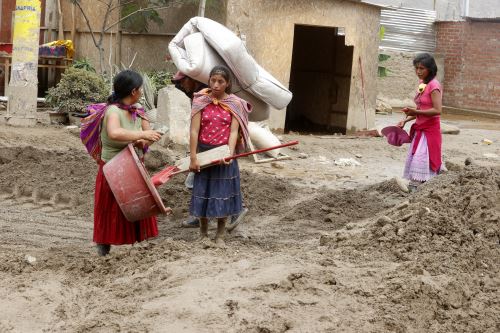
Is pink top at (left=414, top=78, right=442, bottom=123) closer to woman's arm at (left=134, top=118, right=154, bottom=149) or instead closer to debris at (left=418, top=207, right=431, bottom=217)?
debris at (left=418, top=207, right=431, bottom=217)

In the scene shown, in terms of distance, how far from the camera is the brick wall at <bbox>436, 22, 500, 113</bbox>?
21562mm

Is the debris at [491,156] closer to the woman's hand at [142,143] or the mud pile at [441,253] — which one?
the mud pile at [441,253]

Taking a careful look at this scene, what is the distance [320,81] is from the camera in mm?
16406

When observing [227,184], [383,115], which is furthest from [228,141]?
[383,115]

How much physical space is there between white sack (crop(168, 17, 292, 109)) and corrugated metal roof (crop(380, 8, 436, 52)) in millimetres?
14816

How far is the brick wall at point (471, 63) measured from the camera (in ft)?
70.7

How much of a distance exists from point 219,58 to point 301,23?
6.35 meters

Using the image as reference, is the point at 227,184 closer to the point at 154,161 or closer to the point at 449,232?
the point at 449,232

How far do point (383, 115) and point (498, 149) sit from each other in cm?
592

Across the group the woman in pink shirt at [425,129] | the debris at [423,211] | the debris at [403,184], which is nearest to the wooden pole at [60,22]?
the debris at [403,184]

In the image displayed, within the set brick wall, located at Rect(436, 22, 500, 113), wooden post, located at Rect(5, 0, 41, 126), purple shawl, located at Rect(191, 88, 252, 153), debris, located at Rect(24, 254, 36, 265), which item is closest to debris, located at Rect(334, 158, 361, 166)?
wooden post, located at Rect(5, 0, 41, 126)

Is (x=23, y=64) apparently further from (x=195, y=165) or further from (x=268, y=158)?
(x=195, y=165)

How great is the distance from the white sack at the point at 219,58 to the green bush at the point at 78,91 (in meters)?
5.44

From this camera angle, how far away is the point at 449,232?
596 centimetres
